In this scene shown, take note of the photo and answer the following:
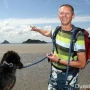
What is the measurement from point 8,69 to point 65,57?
6.63 feet

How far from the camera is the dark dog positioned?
521 centimetres

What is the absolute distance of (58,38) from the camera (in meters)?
3.76

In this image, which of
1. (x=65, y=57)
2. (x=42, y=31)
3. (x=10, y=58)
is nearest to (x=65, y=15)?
(x=65, y=57)

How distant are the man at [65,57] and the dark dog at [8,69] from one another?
5.49ft

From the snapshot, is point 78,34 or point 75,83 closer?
point 78,34

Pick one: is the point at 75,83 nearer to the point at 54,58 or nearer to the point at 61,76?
the point at 61,76

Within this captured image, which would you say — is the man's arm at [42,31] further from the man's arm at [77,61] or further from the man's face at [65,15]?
the man's arm at [77,61]

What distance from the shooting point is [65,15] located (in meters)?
3.67

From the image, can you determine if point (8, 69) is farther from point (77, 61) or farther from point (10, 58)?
point (77, 61)

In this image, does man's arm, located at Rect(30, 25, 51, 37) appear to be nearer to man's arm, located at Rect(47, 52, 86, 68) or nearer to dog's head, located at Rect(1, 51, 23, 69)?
man's arm, located at Rect(47, 52, 86, 68)

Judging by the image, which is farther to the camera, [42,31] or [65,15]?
[42,31]

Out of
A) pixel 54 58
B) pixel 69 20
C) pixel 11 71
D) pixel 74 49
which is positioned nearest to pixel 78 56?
Result: pixel 74 49

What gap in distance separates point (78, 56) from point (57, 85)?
61 centimetres

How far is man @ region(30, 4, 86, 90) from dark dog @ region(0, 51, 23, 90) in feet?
5.49
